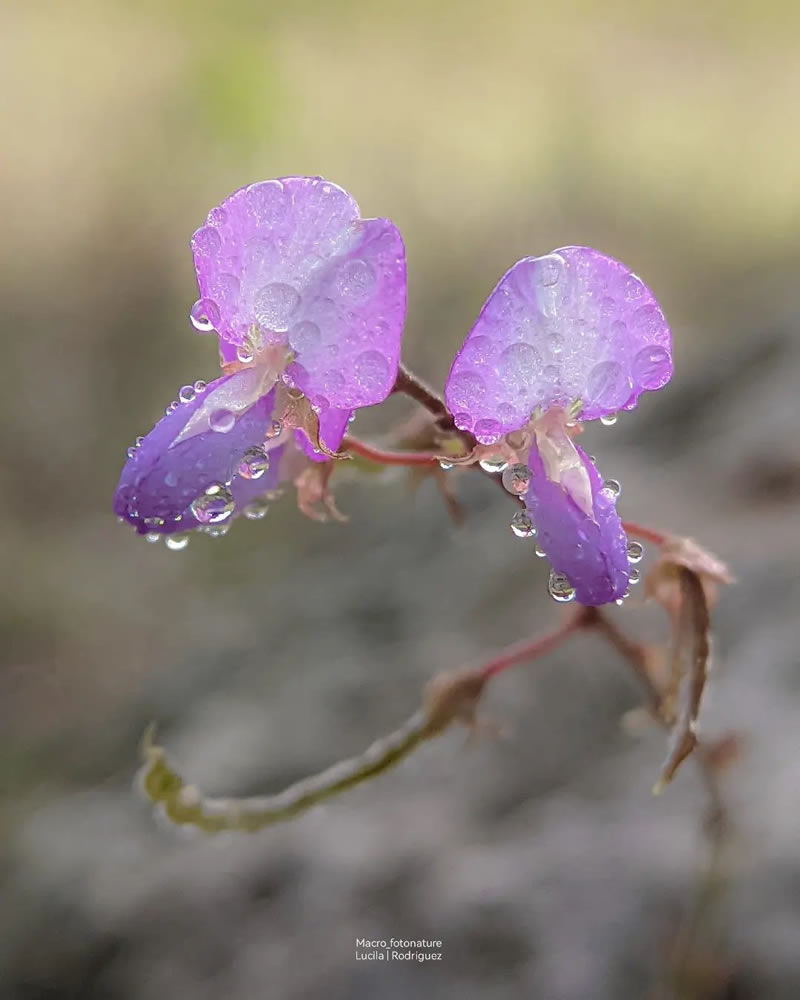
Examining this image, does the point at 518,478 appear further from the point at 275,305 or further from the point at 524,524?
the point at 275,305

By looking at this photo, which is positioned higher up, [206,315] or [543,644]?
[206,315]

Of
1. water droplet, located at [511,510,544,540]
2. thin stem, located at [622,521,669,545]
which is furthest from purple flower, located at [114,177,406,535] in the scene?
thin stem, located at [622,521,669,545]

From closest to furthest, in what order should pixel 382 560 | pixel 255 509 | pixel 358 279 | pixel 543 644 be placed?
pixel 358 279 → pixel 255 509 → pixel 543 644 → pixel 382 560

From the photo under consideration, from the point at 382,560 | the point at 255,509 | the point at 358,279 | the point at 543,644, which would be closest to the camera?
the point at 358,279

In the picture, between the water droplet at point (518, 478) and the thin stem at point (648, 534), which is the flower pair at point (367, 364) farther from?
the thin stem at point (648, 534)

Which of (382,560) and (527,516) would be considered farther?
(382,560)

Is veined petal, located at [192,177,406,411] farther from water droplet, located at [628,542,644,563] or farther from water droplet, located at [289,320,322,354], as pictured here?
water droplet, located at [628,542,644,563]

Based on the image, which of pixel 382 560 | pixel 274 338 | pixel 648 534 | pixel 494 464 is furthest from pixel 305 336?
pixel 382 560

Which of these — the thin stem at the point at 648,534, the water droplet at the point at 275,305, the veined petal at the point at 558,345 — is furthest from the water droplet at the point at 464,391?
the thin stem at the point at 648,534
